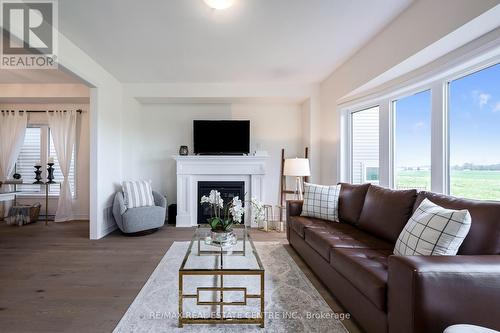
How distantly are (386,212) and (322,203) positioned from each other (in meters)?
0.85

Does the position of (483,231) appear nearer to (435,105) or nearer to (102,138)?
(435,105)

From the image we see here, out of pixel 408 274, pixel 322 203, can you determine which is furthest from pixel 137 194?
pixel 408 274

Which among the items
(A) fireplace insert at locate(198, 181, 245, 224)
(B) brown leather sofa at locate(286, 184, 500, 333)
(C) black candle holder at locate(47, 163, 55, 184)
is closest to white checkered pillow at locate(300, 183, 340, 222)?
(B) brown leather sofa at locate(286, 184, 500, 333)

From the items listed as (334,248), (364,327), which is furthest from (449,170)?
(364,327)

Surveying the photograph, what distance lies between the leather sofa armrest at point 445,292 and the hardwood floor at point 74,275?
67cm

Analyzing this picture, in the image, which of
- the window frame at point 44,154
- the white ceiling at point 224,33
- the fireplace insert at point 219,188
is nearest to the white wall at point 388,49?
the white ceiling at point 224,33

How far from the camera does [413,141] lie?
2713 mm

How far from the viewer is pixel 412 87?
2.65 meters

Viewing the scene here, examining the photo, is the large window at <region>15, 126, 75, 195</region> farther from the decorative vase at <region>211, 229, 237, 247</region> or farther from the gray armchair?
the decorative vase at <region>211, 229, 237, 247</region>

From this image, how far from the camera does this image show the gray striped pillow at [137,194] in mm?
3889

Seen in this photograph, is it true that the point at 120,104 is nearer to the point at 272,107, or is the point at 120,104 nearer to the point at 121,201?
the point at 121,201

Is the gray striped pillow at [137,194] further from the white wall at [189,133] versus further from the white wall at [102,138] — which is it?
the white wall at [189,133]

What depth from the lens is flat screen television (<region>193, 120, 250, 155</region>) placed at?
4508 millimetres

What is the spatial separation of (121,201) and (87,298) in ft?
6.18
